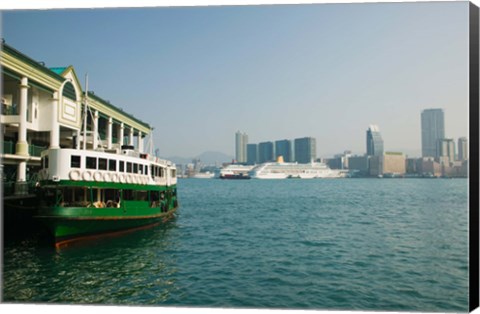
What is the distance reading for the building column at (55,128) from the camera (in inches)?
562

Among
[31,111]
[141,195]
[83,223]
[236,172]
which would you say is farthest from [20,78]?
[236,172]

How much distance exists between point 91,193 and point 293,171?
9285cm

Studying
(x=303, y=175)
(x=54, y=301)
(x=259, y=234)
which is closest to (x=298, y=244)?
(x=259, y=234)

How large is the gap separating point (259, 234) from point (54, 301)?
9.64 m

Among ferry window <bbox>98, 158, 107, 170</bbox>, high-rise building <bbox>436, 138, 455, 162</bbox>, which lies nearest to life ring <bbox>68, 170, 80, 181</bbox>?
ferry window <bbox>98, 158, 107, 170</bbox>

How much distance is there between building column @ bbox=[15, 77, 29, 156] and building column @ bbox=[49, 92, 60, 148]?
111cm

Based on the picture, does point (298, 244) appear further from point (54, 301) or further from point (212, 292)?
point (54, 301)

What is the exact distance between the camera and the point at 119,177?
14406 millimetres

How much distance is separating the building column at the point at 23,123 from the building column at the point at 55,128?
111cm

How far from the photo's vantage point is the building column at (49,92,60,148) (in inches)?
562

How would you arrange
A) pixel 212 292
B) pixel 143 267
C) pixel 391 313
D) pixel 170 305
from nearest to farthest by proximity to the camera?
pixel 391 313
pixel 170 305
pixel 212 292
pixel 143 267

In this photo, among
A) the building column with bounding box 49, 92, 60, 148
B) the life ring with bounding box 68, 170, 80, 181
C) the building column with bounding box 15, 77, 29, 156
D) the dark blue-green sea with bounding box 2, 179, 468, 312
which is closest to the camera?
the dark blue-green sea with bounding box 2, 179, 468, 312

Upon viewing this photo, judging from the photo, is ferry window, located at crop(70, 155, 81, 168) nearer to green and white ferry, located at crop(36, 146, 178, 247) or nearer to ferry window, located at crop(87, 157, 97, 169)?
green and white ferry, located at crop(36, 146, 178, 247)

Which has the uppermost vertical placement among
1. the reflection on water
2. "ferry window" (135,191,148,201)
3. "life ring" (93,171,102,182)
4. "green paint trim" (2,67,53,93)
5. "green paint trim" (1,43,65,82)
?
"green paint trim" (1,43,65,82)
